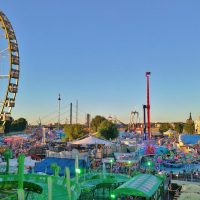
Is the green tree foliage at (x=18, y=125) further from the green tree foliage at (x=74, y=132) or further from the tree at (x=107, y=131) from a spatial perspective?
the tree at (x=107, y=131)

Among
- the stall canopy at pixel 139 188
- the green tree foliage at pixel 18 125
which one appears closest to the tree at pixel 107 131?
the stall canopy at pixel 139 188

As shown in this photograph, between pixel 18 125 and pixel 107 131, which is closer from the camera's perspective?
pixel 107 131

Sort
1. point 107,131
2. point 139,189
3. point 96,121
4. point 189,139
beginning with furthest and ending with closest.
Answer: point 96,121 < point 107,131 < point 189,139 < point 139,189

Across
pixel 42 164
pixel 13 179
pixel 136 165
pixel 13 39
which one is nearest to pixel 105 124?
pixel 136 165

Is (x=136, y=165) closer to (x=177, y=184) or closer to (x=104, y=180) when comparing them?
(x=177, y=184)

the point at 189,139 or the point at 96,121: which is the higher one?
the point at 96,121

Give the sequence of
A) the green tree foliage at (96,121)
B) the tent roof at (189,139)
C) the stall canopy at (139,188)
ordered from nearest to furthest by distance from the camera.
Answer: the stall canopy at (139,188) → the tent roof at (189,139) → the green tree foliage at (96,121)

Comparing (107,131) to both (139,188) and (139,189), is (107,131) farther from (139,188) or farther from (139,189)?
(139,189)

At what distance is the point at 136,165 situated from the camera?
3197 centimetres

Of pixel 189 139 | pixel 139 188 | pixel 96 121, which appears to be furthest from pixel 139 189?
pixel 96 121

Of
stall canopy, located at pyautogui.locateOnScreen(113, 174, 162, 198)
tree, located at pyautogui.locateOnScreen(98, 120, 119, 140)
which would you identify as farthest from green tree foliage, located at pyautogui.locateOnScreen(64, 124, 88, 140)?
stall canopy, located at pyautogui.locateOnScreen(113, 174, 162, 198)

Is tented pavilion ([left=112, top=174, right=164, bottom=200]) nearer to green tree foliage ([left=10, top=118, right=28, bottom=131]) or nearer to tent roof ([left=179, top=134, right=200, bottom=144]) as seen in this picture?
tent roof ([left=179, top=134, right=200, bottom=144])

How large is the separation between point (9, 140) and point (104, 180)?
40.3 meters

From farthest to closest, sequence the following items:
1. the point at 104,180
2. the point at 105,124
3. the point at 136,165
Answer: the point at 105,124
the point at 136,165
the point at 104,180
